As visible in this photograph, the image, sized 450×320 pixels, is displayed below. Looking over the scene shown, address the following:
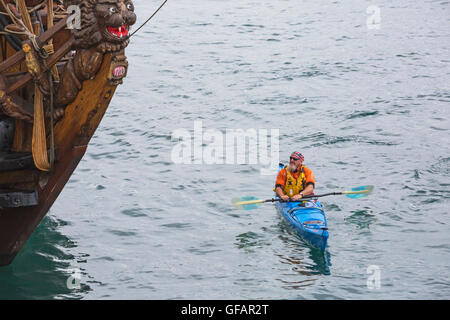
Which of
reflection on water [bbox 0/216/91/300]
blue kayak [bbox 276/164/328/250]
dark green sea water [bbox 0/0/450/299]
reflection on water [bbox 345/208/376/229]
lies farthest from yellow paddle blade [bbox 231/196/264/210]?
reflection on water [bbox 0/216/91/300]

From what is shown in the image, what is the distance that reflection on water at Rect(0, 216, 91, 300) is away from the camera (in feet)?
43.5

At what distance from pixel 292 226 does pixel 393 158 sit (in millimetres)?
6826

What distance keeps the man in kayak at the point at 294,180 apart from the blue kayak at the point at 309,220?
0.92 ft

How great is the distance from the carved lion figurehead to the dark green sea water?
476cm

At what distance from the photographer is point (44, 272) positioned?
1408 centimetres

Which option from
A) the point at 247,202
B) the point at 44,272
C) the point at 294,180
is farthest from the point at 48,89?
the point at 294,180

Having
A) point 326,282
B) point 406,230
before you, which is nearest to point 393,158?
point 406,230

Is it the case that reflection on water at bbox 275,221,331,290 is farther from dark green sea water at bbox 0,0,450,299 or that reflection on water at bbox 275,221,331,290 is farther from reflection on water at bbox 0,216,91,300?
reflection on water at bbox 0,216,91,300

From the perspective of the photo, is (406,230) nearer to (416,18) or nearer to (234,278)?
(234,278)

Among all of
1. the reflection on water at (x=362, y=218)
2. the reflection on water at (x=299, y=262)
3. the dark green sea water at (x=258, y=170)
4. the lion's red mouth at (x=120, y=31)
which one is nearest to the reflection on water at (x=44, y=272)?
the dark green sea water at (x=258, y=170)

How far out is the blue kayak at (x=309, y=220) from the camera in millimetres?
14227

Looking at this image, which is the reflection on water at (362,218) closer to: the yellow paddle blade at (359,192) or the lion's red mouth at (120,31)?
the yellow paddle blade at (359,192)

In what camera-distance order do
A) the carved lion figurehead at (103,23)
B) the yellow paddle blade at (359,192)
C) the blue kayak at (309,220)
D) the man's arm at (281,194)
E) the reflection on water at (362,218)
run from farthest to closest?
1. the reflection on water at (362,218)
2. the yellow paddle blade at (359,192)
3. the man's arm at (281,194)
4. the blue kayak at (309,220)
5. the carved lion figurehead at (103,23)

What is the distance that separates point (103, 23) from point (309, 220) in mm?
6070
